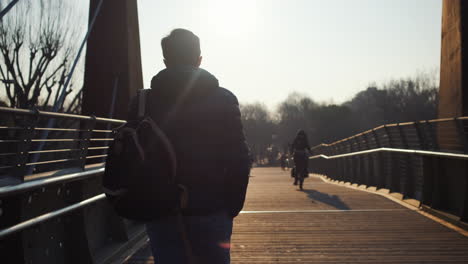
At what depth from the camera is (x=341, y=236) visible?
629cm

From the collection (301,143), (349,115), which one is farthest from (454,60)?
(349,115)

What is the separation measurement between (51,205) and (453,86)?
16.5ft

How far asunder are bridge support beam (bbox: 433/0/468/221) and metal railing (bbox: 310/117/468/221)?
0.5 inches

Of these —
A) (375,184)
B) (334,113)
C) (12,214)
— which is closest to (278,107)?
(334,113)

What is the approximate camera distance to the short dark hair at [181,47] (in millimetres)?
2521

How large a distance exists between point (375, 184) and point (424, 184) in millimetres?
4815

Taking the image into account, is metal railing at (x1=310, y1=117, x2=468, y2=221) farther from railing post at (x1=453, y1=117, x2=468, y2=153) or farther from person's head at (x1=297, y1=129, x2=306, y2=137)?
person's head at (x1=297, y1=129, x2=306, y2=137)

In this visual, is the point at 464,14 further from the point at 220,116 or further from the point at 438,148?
the point at 220,116

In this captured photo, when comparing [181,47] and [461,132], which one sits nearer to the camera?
[181,47]

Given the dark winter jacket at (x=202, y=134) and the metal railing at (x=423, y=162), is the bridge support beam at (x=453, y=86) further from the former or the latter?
the dark winter jacket at (x=202, y=134)

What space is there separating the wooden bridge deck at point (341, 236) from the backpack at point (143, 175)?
2.99 m

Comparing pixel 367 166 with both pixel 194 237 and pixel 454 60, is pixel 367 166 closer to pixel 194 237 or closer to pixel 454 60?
pixel 454 60

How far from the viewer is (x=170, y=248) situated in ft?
7.84

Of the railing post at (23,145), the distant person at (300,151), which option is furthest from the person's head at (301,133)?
the railing post at (23,145)
